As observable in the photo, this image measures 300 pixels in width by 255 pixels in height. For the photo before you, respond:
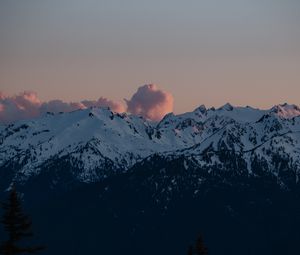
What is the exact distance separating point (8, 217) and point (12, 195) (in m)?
1.35

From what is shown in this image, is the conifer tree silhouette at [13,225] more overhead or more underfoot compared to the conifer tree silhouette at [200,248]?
more underfoot

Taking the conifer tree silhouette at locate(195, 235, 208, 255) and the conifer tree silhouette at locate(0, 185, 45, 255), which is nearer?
the conifer tree silhouette at locate(0, 185, 45, 255)

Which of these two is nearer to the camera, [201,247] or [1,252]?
[1,252]

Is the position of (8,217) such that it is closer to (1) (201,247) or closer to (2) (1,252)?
(2) (1,252)

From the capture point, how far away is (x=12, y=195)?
5547 centimetres

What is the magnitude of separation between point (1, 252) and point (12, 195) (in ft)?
11.5

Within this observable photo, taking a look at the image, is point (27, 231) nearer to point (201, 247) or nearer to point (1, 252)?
point (1, 252)

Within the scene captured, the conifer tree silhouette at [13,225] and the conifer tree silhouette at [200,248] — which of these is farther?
the conifer tree silhouette at [200,248]

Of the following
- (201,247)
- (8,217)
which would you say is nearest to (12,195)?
(8,217)

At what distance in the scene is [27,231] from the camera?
184 ft

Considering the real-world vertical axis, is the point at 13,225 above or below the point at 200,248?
below

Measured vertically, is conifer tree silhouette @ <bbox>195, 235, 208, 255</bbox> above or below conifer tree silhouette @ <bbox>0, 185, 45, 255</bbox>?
above

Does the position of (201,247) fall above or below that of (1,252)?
above

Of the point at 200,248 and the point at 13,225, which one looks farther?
the point at 200,248
